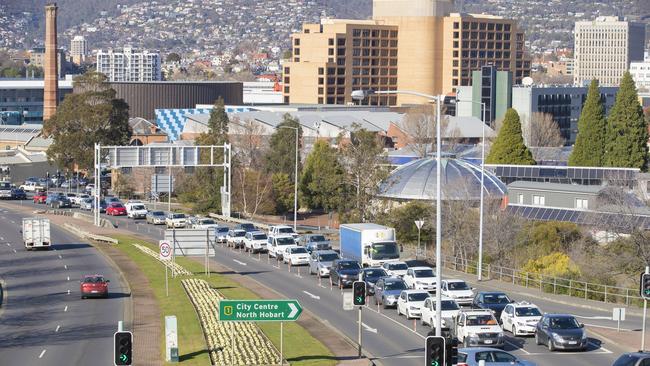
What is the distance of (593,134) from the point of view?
365 feet

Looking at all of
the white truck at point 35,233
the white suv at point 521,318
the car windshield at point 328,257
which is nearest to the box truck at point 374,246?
the car windshield at point 328,257

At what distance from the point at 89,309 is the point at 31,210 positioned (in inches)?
2554

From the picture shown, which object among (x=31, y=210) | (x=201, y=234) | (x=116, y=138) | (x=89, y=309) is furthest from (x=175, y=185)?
(x=89, y=309)

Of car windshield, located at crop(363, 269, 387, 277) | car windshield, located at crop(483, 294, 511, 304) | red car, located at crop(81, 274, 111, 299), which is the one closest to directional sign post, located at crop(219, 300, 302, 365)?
car windshield, located at crop(483, 294, 511, 304)

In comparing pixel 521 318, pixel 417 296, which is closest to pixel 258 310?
pixel 521 318

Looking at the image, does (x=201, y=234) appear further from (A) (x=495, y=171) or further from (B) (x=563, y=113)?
(B) (x=563, y=113)

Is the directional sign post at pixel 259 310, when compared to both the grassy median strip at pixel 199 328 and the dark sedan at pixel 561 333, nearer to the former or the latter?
the grassy median strip at pixel 199 328

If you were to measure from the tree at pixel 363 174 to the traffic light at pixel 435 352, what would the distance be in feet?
218

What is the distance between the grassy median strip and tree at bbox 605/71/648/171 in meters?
43.4

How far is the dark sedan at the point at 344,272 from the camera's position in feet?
213

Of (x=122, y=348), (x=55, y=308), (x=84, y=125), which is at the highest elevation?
(x=84, y=125)

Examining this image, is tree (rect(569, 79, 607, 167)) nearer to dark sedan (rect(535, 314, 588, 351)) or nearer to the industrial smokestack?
dark sedan (rect(535, 314, 588, 351))

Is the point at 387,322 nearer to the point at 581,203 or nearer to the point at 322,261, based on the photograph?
the point at 322,261

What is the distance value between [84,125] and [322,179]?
32345 mm
